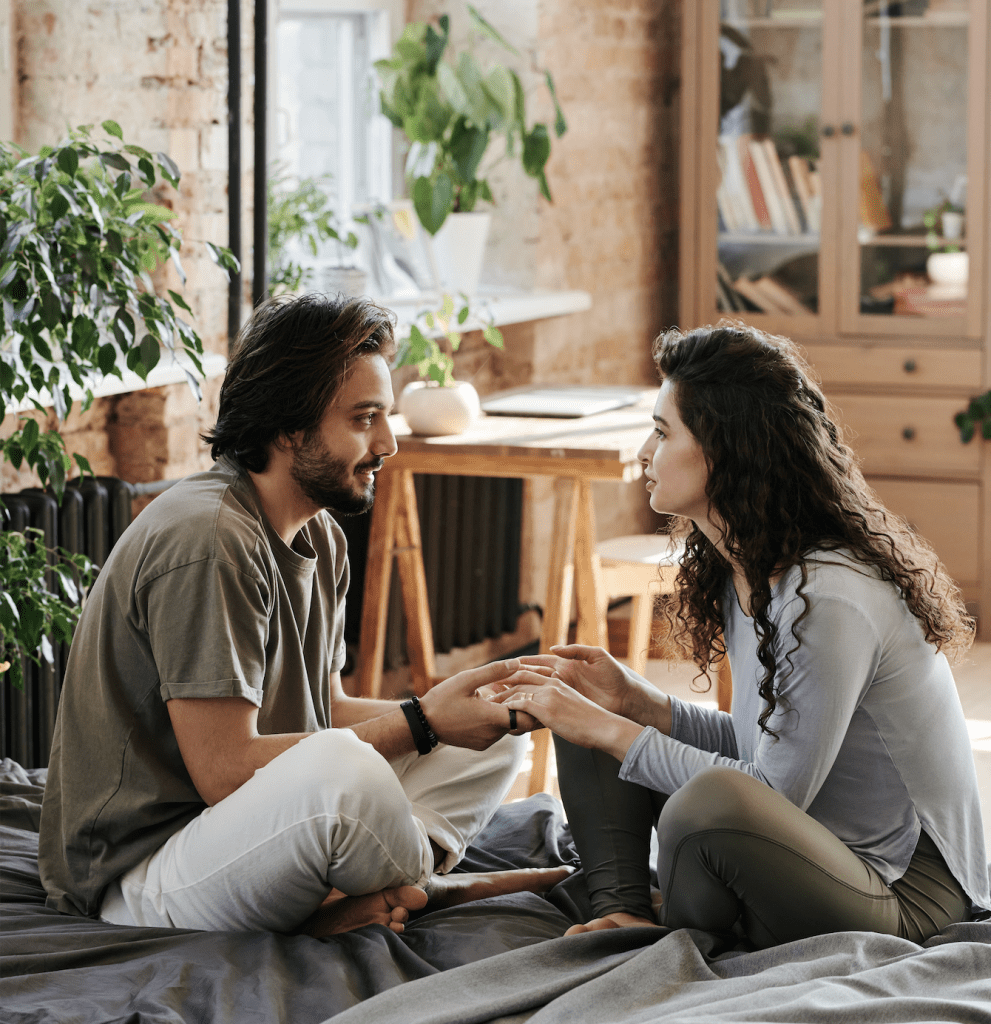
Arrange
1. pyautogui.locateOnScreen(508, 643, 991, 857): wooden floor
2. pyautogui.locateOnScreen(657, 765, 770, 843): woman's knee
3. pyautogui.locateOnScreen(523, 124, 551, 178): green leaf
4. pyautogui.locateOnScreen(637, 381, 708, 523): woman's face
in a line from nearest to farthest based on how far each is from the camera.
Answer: pyautogui.locateOnScreen(657, 765, 770, 843): woman's knee → pyautogui.locateOnScreen(637, 381, 708, 523): woman's face → pyautogui.locateOnScreen(508, 643, 991, 857): wooden floor → pyautogui.locateOnScreen(523, 124, 551, 178): green leaf

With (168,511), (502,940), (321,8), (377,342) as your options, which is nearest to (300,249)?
(321,8)

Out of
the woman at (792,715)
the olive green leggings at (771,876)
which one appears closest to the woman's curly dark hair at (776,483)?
the woman at (792,715)

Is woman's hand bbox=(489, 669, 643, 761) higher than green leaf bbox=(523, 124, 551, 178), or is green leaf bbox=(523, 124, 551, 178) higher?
green leaf bbox=(523, 124, 551, 178)

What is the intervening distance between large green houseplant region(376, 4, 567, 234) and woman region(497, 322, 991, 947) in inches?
75.3

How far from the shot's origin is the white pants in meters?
1.84

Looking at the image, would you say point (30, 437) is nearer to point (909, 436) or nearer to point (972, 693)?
point (972, 693)

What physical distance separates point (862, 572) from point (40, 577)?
48.3 inches

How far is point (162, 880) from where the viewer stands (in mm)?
1938

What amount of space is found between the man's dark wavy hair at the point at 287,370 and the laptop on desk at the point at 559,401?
1.54 m

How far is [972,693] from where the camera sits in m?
4.16

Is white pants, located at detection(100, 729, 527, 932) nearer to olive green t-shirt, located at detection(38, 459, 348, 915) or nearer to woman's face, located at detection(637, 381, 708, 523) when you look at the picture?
olive green t-shirt, located at detection(38, 459, 348, 915)

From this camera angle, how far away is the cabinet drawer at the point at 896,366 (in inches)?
184

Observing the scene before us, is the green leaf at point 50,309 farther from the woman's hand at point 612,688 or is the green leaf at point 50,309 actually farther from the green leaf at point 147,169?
the woman's hand at point 612,688

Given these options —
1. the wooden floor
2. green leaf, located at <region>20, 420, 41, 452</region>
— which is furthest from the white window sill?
the wooden floor
